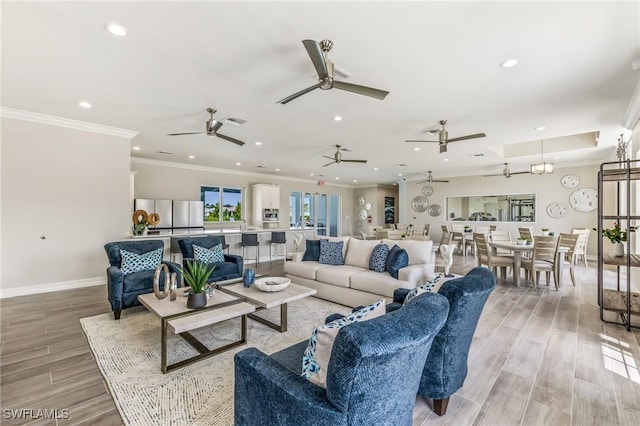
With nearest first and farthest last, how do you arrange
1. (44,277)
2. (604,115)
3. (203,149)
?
(604,115) < (44,277) < (203,149)

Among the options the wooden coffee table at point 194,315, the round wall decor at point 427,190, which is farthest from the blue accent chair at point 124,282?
the round wall decor at point 427,190

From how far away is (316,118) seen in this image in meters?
4.27

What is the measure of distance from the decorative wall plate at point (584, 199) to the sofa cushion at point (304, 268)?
8227mm

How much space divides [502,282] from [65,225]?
7897mm

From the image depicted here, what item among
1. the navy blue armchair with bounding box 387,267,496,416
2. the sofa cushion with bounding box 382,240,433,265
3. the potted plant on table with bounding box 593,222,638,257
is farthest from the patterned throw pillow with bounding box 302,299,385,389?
the potted plant on table with bounding box 593,222,638,257

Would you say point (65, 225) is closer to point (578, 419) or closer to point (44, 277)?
point (44, 277)

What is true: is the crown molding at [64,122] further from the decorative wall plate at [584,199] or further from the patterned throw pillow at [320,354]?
the decorative wall plate at [584,199]

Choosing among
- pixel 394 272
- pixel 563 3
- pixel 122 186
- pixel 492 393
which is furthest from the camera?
pixel 122 186

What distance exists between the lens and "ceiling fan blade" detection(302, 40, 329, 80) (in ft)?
6.46

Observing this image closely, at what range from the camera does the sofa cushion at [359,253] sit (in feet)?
14.2

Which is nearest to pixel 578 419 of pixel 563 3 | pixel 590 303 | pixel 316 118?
pixel 563 3

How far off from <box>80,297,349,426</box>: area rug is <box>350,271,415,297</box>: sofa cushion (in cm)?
45

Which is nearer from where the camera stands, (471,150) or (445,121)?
(445,121)

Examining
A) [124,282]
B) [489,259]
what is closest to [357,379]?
[124,282]
